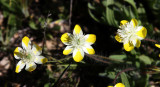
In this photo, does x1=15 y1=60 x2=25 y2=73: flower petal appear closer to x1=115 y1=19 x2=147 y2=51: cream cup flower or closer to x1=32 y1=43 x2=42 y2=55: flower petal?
x1=32 y1=43 x2=42 y2=55: flower petal

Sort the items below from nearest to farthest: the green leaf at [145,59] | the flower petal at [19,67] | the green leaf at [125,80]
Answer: the flower petal at [19,67] → the green leaf at [125,80] → the green leaf at [145,59]

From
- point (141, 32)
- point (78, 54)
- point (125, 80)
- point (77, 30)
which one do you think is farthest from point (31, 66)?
point (141, 32)

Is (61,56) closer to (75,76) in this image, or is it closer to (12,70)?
(75,76)

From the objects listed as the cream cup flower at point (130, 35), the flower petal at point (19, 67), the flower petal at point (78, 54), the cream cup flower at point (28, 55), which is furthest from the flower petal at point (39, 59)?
the cream cup flower at point (130, 35)

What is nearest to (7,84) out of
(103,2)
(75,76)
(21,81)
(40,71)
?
(21,81)

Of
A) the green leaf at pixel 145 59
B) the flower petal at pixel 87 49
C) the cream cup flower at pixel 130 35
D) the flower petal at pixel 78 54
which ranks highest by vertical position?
the cream cup flower at pixel 130 35

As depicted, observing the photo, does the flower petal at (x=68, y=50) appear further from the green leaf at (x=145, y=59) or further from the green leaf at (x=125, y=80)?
the green leaf at (x=145, y=59)

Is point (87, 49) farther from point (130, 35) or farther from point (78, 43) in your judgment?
point (130, 35)

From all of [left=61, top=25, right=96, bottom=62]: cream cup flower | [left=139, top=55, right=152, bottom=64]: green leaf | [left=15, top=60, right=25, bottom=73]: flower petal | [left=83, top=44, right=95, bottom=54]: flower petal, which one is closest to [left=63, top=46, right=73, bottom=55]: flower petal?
[left=61, top=25, right=96, bottom=62]: cream cup flower

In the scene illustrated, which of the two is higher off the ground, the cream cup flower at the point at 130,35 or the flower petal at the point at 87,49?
the cream cup flower at the point at 130,35

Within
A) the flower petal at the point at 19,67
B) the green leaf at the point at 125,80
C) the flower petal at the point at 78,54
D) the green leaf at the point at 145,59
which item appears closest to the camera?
the flower petal at the point at 78,54

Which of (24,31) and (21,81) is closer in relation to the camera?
(21,81)
